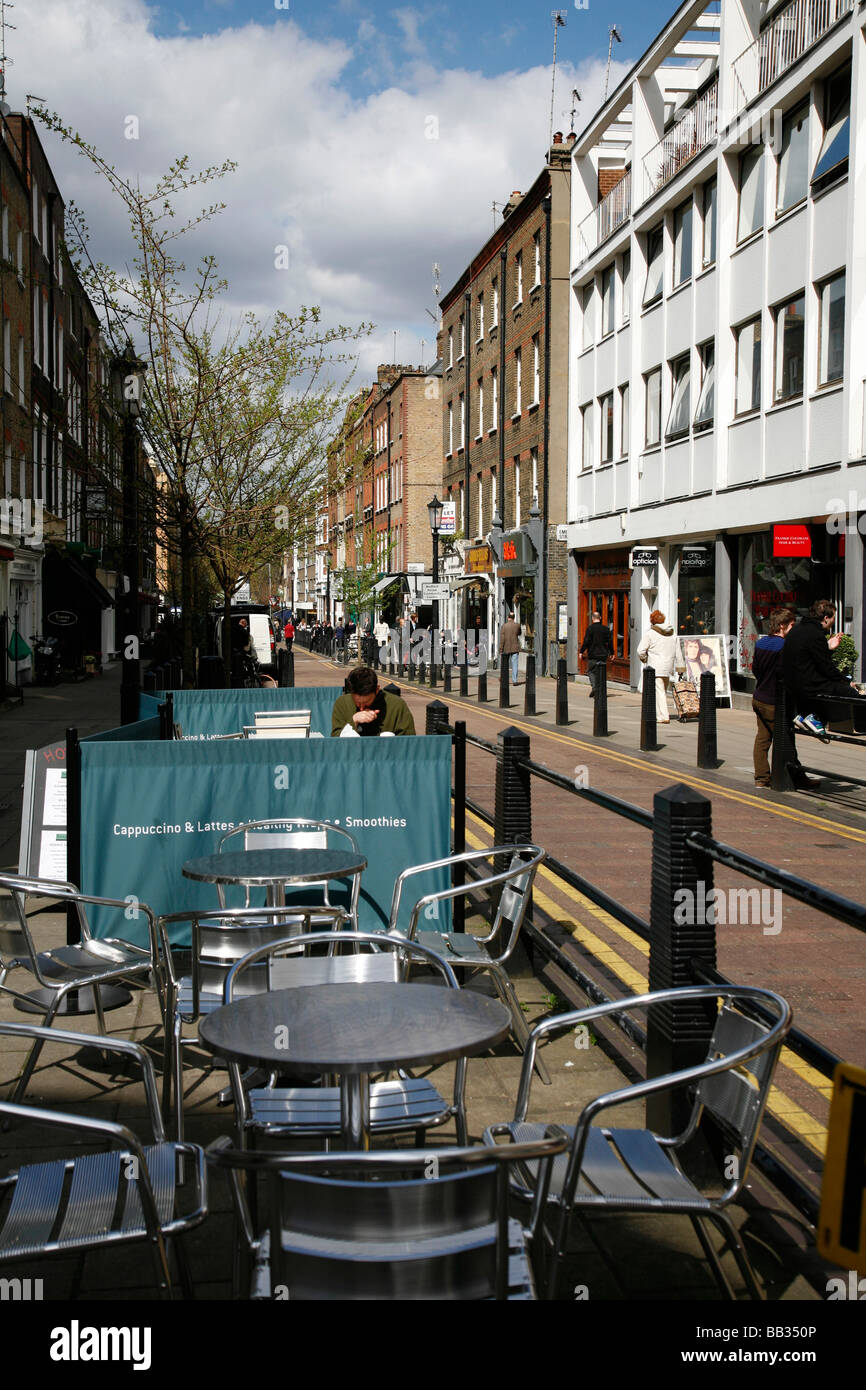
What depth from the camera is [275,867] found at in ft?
17.1

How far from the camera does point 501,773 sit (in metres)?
6.40

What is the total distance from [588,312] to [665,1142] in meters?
33.7

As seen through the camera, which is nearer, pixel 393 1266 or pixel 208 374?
pixel 393 1266

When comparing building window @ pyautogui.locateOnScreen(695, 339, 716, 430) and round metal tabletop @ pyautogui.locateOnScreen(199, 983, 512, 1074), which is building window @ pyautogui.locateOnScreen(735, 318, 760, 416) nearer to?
building window @ pyautogui.locateOnScreen(695, 339, 716, 430)

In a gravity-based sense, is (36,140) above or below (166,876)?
above

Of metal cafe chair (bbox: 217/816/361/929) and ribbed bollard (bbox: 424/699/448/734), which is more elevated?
ribbed bollard (bbox: 424/699/448/734)

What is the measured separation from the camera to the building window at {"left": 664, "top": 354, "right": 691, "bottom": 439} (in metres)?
26.5

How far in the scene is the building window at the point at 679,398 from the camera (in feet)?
86.8

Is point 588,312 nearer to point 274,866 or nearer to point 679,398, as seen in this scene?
point 679,398

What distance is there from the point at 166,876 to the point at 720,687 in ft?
57.1

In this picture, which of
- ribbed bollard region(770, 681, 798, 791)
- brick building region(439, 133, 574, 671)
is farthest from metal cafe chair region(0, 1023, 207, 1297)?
brick building region(439, 133, 574, 671)

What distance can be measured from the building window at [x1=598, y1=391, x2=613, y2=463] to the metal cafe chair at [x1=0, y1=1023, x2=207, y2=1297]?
3077 cm
